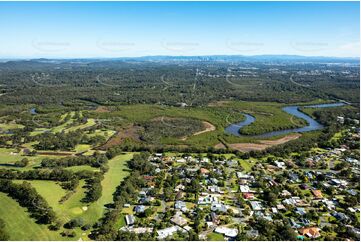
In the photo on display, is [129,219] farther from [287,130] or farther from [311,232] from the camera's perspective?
[287,130]

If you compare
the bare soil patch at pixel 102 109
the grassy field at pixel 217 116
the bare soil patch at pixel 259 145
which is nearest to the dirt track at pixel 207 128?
the grassy field at pixel 217 116

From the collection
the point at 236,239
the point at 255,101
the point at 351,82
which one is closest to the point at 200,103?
the point at 255,101

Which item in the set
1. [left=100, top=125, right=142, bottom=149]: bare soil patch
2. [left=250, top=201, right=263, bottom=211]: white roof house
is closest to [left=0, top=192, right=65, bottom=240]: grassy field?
[left=250, top=201, right=263, bottom=211]: white roof house

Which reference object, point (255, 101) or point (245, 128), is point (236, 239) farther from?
point (255, 101)

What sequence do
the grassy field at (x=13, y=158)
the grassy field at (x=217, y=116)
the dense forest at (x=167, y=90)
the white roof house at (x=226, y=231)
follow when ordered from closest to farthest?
the white roof house at (x=226, y=231)
the grassy field at (x=13, y=158)
the grassy field at (x=217, y=116)
the dense forest at (x=167, y=90)

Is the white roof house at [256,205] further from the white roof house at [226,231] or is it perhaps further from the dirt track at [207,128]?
the dirt track at [207,128]

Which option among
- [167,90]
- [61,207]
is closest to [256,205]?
[61,207]

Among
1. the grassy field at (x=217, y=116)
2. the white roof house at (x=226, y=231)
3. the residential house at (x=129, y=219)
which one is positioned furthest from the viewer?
the grassy field at (x=217, y=116)

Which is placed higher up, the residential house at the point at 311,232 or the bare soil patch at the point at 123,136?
the bare soil patch at the point at 123,136

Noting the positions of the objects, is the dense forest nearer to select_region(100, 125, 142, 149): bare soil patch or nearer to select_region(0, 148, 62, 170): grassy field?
select_region(100, 125, 142, 149): bare soil patch
